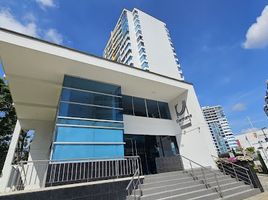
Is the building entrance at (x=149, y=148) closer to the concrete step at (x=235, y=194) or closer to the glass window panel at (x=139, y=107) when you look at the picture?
the glass window panel at (x=139, y=107)

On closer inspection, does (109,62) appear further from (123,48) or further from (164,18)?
(164,18)

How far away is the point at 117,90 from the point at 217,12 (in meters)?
7.01

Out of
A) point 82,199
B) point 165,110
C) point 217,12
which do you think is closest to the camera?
point 82,199

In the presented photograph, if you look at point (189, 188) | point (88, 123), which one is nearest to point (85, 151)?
point (88, 123)

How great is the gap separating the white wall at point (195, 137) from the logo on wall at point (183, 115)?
21cm

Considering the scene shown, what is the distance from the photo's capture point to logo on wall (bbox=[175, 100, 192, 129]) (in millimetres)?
10063

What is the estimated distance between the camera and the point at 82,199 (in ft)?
14.9

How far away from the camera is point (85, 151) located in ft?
20.9

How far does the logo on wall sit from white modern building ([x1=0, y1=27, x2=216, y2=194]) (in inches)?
2.6

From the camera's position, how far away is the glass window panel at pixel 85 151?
5.90 metres

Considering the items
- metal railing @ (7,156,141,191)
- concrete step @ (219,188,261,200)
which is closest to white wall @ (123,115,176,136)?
metal railing @ (7,156,141,191)

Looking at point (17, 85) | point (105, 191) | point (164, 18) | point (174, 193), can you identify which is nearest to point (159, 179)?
point (174, 193)

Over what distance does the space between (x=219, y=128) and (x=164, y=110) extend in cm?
13726

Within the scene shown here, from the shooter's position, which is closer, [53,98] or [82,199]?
[82,199]
